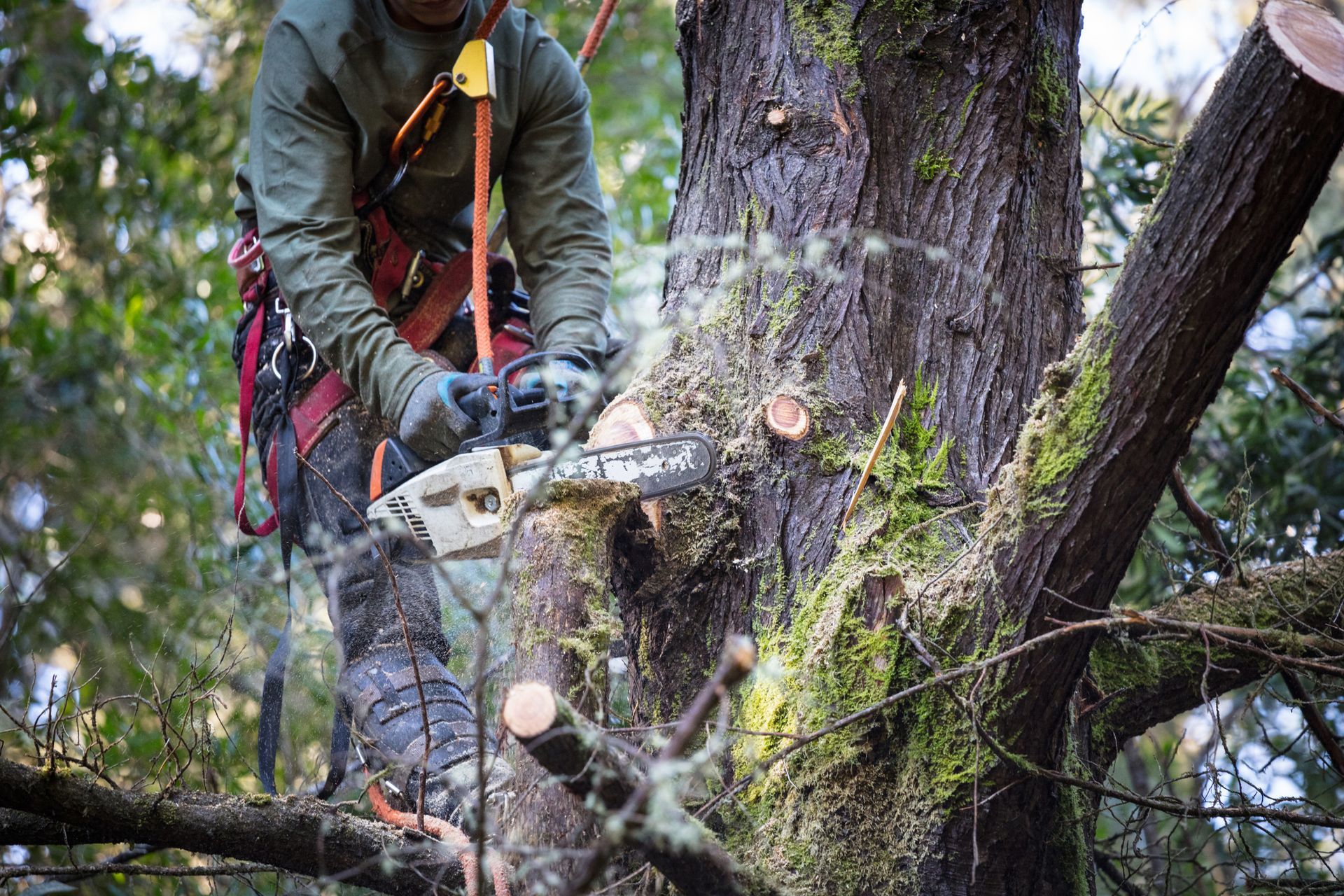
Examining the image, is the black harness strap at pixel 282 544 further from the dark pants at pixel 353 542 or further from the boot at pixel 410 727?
the boot at pixel 410 727

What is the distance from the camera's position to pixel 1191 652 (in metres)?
2.12

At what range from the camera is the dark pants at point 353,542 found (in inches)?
103

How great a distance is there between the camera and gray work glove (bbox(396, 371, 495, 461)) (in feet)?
7.71

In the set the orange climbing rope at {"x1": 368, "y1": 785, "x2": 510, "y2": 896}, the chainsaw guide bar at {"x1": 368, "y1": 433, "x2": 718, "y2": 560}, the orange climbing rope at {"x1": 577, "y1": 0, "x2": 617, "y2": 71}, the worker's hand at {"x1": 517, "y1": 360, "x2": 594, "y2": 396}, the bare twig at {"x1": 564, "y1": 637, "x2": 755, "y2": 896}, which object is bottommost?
the bare twig at {"x1": 564, "y1": 637, "x2": 755, "y2": 896}

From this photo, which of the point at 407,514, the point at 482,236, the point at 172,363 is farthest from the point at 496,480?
the point at 172,363

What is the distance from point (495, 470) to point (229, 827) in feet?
2.63

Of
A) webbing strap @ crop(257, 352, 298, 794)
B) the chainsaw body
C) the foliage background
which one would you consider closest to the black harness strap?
webbing strap @ crop(257, 352, 298, 794)

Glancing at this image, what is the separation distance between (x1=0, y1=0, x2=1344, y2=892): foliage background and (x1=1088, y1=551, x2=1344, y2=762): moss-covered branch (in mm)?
1621

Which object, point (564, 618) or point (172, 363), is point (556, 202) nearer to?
point (564, 618)

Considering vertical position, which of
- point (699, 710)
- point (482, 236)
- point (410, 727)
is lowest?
point (699, 710)

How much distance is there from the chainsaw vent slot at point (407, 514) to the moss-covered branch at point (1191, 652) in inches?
55.5

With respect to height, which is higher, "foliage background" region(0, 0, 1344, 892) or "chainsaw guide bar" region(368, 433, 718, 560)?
"foliage background" region(0, 0, 1344, 892)

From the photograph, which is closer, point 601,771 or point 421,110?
point 601,771

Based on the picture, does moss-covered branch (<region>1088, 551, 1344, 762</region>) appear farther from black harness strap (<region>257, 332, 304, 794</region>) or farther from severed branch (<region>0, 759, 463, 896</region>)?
black harness strap (<region>257, 332, 304, 794</region>)
